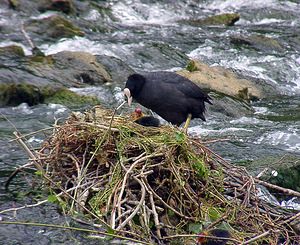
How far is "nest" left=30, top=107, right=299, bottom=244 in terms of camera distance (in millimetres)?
5180

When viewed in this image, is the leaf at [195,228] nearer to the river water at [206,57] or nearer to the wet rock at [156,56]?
the river water at [206,57]

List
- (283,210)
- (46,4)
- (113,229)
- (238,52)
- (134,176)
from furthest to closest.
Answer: (46,4) < (238,52) < (283,210) < (134,176) < (113,229)

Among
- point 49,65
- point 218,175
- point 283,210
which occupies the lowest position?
point 49,65

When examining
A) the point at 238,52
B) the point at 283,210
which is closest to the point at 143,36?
the point at 238,52

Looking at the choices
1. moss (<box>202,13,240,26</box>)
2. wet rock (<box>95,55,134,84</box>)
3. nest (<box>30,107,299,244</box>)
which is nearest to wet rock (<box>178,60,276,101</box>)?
wet rock (<box>95,55,134,84</box>)

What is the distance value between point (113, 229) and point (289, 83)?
29.6 ft

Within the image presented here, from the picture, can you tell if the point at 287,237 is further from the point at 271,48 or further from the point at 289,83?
the point at 271,48

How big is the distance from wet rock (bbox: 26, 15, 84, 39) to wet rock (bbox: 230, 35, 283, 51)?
3.22 meters

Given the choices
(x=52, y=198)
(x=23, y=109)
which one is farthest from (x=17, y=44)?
(x=52, y=198)

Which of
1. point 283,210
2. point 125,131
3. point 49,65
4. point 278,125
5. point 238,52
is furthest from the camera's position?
point 238,52

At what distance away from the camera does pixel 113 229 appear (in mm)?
4926

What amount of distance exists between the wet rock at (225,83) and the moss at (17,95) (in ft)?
8.60

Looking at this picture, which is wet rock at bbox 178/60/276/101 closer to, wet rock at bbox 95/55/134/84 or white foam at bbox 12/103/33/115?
wet rock at bbox 95/55/134/84

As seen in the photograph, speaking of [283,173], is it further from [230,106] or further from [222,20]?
[222,20]
